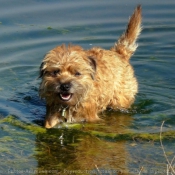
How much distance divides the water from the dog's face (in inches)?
25.3

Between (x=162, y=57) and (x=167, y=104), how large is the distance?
2406 mm

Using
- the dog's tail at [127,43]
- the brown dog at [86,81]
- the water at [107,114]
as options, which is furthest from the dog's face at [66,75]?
the dog's tail at [127,43]

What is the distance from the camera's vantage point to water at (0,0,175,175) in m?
7.15

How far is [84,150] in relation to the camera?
757cm

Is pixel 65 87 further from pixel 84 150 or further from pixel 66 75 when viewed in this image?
pixel 84 150

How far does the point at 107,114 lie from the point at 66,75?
1566 mm

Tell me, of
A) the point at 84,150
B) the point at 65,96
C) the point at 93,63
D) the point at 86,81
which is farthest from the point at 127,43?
the point at 84,150

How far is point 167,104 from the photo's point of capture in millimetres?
9094

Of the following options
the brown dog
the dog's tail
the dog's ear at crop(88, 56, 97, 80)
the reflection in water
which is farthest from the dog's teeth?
the dog's tail

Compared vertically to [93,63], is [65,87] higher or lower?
lower

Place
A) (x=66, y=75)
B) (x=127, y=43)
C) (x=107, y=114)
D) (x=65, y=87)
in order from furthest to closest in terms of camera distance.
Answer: (x=127, y=43), (x=107, y=114), (x=66, y=75), (x=65, y=87)

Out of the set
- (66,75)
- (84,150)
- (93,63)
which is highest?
(93,63)

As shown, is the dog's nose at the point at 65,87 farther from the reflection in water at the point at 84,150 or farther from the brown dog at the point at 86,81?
the reflection in water at the point at 84,150

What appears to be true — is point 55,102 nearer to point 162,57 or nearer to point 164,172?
point 164,172
